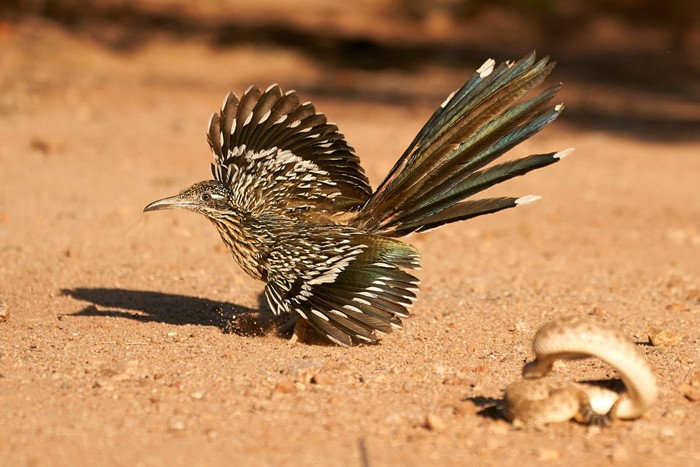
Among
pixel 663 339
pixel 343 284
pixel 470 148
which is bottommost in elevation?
pixel 343 284

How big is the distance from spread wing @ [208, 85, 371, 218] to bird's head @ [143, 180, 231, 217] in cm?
12

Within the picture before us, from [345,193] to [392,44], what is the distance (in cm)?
1347

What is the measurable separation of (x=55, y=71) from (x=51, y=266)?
349 inches

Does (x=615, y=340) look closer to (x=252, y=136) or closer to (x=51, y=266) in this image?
(x=252, y=136)

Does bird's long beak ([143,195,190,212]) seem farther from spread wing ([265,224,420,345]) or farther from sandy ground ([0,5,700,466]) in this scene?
sandy ground ([0,5,700,466])

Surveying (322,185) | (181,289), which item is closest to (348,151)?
(322,185)

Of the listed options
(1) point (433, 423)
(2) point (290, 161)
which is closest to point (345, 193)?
(2) point (290, 161)

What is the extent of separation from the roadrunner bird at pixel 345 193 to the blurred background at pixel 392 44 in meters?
8.30

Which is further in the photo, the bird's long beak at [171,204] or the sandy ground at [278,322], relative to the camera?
the bird's long beak at [171,204]

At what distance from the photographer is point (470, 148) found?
500 centimetres

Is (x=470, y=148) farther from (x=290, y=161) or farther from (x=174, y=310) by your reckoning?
(x=174, y=310)

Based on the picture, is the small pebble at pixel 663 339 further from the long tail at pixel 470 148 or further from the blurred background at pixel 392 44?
the blurred background at pixel 392 44

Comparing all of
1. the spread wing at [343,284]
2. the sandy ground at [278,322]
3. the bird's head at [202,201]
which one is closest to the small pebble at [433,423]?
the sandy ground at [278,322]

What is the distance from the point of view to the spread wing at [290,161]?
5375mm
